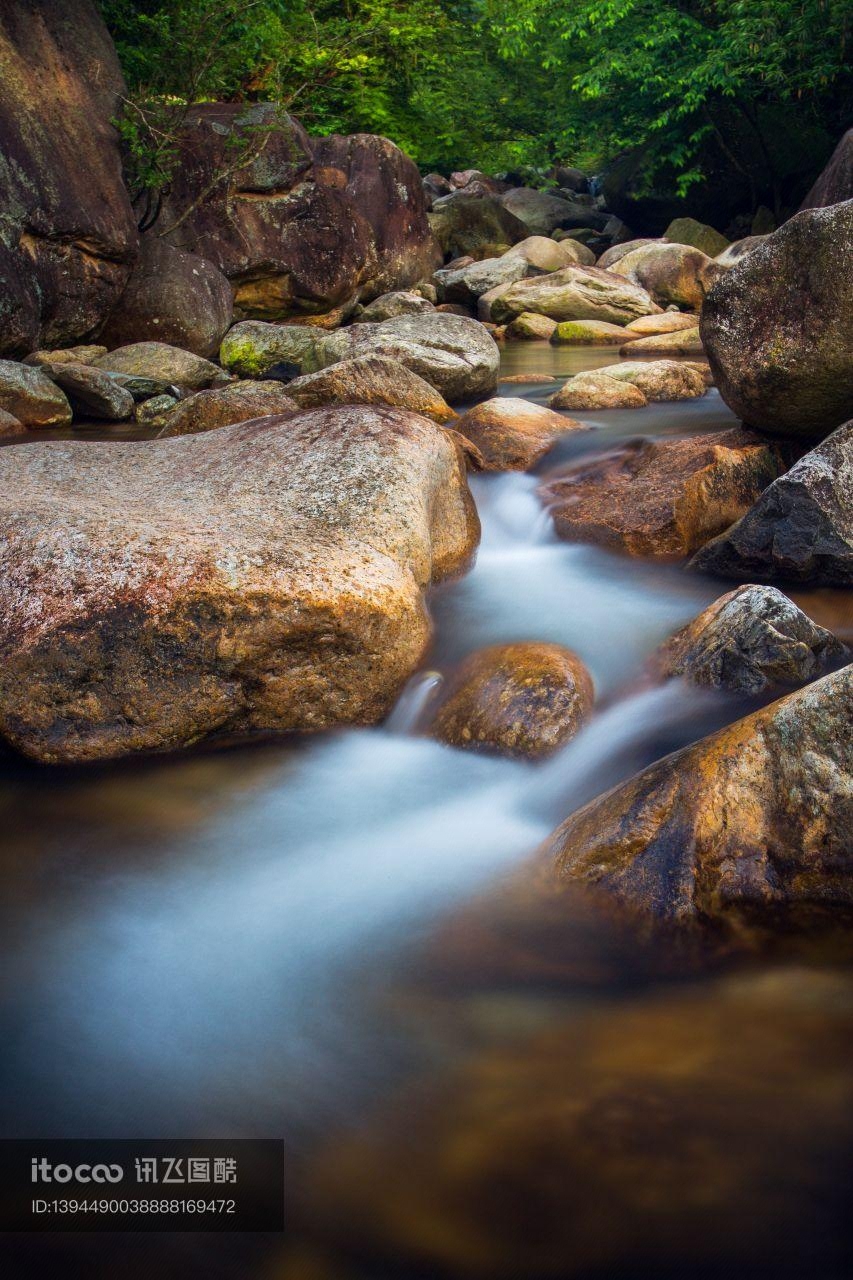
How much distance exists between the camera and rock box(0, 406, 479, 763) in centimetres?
411

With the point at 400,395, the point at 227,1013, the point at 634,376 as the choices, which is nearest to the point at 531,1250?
the point at 227,1013

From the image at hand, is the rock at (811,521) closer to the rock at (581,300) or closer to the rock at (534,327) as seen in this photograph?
the rock at (534,327)

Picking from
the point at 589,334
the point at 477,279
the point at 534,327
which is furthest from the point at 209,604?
the point at 477,279

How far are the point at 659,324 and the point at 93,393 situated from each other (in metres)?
10.9

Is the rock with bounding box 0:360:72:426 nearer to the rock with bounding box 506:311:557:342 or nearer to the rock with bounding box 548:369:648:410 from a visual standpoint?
the rock with bounding box 548:369:648:410

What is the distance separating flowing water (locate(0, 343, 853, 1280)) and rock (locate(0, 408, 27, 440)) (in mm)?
7022

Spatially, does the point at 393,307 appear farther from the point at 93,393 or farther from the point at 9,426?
the point at 9,426

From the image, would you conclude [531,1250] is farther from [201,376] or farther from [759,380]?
[201,376]

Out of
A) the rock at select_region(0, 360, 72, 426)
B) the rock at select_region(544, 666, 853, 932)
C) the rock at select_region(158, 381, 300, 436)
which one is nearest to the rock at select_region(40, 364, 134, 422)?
the rock at select_region(0, 360, 72, 426)

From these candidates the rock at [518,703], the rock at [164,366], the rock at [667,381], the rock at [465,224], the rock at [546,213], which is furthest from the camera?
the rock at [546,213]

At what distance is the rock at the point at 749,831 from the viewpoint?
9.29ft

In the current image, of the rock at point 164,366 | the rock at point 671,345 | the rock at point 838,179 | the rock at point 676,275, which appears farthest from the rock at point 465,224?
the rock at point 164,366

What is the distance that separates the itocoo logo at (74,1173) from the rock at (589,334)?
56.2 ft

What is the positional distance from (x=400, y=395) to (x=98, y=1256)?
265 inches
